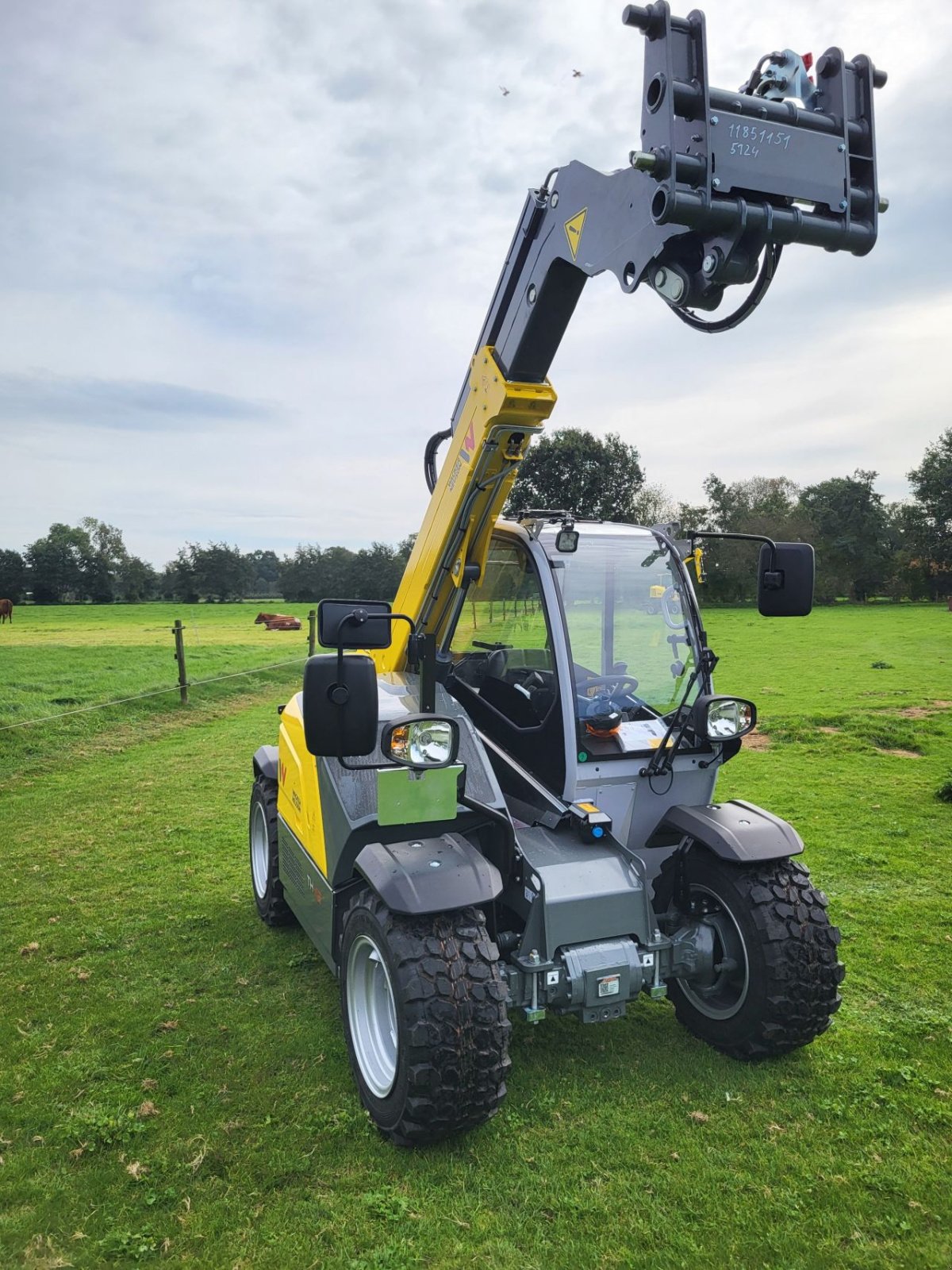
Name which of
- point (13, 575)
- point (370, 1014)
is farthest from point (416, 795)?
point (13, 575)

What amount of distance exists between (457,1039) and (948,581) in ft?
189

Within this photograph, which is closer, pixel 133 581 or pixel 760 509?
pixel 133 581

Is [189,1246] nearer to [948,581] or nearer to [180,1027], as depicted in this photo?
[180,1027]

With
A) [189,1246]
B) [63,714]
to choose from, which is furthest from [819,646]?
[189,1246]

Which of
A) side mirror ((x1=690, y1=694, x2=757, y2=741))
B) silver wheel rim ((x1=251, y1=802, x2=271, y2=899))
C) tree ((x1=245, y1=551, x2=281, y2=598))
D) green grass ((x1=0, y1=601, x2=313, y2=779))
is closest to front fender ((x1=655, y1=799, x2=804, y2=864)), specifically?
side mirror ((x1=690, y1=694, x2=757, y2=741))

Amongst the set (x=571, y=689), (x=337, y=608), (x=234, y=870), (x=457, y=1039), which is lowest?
(x=234, y=870)

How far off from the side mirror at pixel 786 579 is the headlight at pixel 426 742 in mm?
1799

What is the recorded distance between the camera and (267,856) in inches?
222

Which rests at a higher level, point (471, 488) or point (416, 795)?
point (471, 488)

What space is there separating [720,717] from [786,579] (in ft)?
2.50

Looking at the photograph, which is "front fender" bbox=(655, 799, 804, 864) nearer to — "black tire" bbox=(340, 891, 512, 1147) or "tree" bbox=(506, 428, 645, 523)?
"black tire" bbox=(340, 891, 512, 1147)

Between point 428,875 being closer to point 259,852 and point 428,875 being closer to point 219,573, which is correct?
point 259,852

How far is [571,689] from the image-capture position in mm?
4094

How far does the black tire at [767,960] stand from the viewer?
367 cm
